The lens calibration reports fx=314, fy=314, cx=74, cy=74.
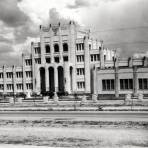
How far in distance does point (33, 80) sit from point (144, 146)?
66481 mm

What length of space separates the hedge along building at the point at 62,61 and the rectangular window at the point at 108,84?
1456 cm

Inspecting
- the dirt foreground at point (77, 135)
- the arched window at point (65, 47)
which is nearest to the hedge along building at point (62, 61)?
the arched window at point (65, 47)

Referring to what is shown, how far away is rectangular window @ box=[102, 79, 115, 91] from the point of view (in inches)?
2243

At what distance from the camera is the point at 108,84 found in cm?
5728

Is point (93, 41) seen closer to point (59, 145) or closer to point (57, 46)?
point (57, 46)

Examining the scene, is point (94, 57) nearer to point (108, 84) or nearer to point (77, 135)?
point (108, 84)

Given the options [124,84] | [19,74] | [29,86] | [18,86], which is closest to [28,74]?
[19,74]

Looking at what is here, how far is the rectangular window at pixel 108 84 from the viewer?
57.0m

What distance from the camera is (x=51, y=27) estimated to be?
7794 centimetres

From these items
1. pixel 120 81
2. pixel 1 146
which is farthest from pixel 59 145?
pixel 120 81

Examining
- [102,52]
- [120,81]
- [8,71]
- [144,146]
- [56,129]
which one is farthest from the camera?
[8,71]

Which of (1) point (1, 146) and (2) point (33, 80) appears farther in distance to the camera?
(2) point (33, 80)

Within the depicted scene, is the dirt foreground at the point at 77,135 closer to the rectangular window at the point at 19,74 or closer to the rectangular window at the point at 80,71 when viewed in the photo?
the rectangular window at the point at 80,71

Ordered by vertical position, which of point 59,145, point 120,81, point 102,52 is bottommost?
point 59,145
